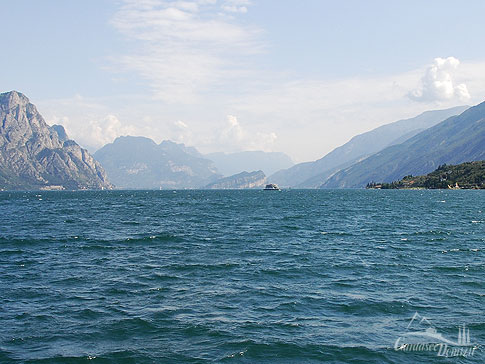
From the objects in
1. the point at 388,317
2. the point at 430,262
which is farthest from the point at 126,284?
the point at 430,262

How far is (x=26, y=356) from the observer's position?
67.8 feet

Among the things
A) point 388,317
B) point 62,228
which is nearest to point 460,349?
point 388,317

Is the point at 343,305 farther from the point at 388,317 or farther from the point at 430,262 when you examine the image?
the point at 430,262

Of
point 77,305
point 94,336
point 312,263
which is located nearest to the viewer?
point 94,336

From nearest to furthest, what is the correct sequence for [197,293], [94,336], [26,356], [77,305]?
[26,356]
[94,336]
[77,305]
[197,293]

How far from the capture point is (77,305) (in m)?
29.4

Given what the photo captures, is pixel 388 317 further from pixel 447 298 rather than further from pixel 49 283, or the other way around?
pixel 49 283

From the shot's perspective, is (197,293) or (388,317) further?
(197,293)

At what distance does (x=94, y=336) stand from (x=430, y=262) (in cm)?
3722

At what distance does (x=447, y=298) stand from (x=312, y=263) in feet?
51.9
